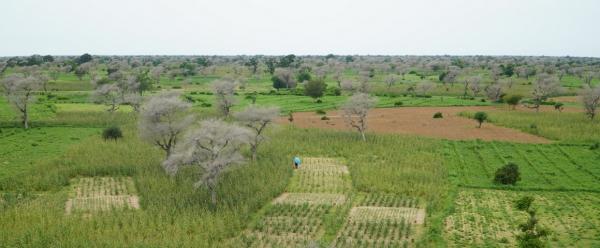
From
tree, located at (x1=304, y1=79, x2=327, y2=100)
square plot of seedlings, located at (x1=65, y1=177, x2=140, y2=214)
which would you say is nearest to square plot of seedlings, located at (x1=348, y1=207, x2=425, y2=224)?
square plot of seedlings, located at (x1=65, y1=177, x2=140, y2=214)

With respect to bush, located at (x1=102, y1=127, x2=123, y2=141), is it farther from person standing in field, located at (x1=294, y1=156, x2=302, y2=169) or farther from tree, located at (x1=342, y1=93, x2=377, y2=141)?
A: tree, located at (x1=342, y1=93, x2=377, y2=141)

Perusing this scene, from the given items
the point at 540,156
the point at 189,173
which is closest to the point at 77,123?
the point at 189,173

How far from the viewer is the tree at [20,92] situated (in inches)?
2709

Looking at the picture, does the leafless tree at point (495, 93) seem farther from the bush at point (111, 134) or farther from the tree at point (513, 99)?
the bush at point (111, 134)

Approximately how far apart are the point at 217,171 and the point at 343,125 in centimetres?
4102

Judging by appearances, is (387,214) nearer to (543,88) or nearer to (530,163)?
(530,163)

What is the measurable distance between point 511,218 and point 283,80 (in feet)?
306

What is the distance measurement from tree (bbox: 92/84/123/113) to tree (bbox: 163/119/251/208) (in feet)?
170

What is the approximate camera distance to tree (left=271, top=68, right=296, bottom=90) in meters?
123

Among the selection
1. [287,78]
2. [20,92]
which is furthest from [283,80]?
[20,92]

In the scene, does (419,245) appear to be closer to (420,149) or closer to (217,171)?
(217,171)

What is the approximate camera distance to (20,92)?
71.8m

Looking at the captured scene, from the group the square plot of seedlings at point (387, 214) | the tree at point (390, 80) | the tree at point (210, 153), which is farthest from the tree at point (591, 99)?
the tree at point (210, 153)

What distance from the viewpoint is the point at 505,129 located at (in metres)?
71.2
